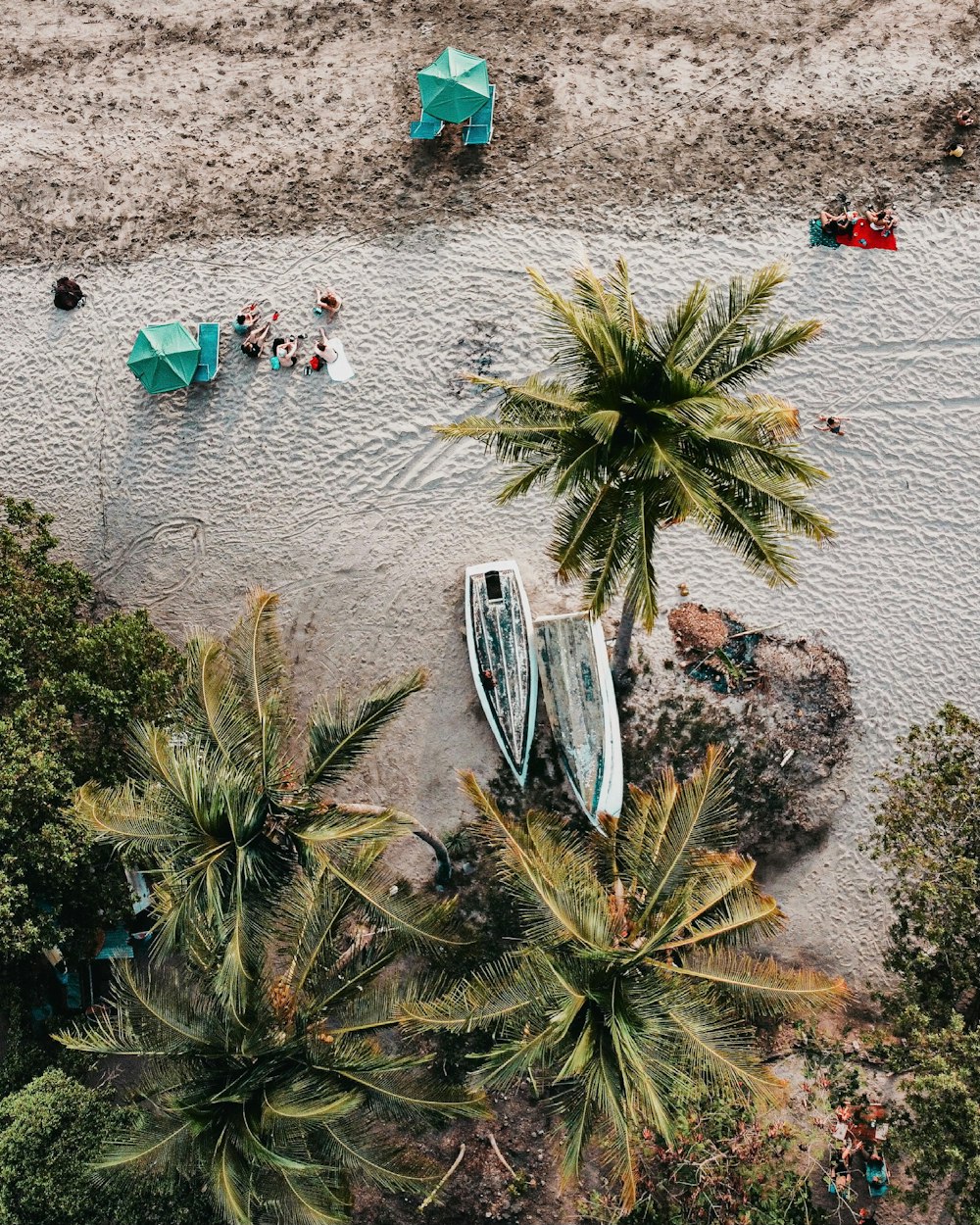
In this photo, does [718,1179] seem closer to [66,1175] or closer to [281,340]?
[66,1175]

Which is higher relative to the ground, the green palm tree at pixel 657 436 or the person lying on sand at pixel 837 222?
the person lying on sand at pixel 837 222

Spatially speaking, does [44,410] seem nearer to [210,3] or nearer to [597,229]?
[210,3]

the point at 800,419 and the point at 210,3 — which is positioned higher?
the point at 210,3

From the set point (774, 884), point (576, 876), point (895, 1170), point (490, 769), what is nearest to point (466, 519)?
point (490, 769)

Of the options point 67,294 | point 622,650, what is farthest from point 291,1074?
point 67,294

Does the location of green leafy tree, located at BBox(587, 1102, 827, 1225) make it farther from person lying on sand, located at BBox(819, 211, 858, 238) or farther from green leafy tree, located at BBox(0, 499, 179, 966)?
person lying on sand, located at BBox(819, 211, 858, 238)

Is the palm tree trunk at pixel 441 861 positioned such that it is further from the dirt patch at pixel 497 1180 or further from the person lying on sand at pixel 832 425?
the person lying on sand at pixel 832 425

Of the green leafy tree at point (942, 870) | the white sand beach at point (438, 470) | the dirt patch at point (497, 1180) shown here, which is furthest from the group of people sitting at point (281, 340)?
the dirt patch at point (497, 1180)
